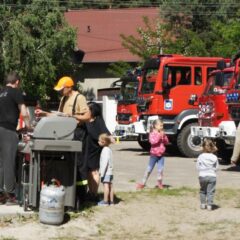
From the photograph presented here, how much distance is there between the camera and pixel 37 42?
3500cm

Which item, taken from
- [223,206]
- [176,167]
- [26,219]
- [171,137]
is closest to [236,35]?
[171,137]

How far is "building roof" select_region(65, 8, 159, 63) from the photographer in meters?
45.6

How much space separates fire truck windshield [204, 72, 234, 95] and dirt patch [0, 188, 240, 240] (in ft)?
20.9

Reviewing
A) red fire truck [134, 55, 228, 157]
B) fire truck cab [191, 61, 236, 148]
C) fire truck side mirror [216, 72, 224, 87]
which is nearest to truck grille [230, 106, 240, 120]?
fire truck cab [191, 61, 236, 148]

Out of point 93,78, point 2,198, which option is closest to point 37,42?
point 93,78

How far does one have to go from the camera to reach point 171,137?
2008 centimetres

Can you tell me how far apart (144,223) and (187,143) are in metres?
10.5

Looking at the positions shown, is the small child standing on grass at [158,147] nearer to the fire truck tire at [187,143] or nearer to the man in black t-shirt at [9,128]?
the man in black t-shirt at [9,128]

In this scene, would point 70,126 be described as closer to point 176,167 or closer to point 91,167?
point 91,167

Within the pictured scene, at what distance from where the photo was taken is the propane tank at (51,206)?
856cm

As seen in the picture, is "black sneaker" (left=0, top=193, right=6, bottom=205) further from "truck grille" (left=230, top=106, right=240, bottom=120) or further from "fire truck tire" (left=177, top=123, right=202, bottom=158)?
"fire truck tire" (left=177, top=123, right=202, bottom=158)

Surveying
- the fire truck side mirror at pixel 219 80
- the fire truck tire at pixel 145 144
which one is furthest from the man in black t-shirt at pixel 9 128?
the fire truck tire at pixel 145 144

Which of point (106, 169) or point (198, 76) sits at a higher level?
point (198, 76)

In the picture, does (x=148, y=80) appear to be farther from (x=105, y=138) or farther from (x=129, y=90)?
(x=105, y=138)
